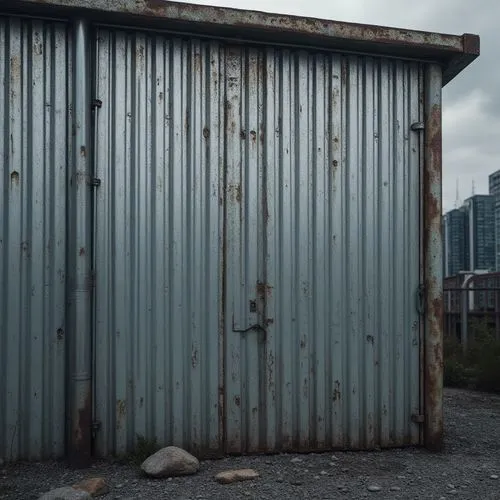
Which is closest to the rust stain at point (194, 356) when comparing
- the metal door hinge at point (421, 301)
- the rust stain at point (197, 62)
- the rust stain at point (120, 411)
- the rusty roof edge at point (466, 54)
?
the rust stain at point (120, 411)

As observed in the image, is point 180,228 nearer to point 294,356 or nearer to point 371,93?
point 294,356

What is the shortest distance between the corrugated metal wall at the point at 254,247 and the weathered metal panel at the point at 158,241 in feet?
0.04

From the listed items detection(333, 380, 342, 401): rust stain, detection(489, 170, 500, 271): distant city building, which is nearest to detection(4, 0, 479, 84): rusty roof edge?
detection(333, 380, 342, 401): rust stain

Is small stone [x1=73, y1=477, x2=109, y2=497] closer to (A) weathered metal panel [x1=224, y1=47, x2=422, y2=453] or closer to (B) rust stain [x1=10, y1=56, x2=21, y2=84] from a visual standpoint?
(A) weathered metal panel [x1=224, y1=47, x2=422, y2=453]

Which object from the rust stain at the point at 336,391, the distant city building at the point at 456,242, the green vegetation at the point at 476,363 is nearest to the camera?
the rust stain at the point at 336,391

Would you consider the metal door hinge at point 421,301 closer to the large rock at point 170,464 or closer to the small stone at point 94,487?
the large rock at point 170,464

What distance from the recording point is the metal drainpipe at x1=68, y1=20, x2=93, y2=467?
4207mm

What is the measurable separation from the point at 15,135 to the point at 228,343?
234cm

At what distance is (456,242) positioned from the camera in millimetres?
26922

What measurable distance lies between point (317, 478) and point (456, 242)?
81.2 feet

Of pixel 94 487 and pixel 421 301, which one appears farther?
pixel 421 301

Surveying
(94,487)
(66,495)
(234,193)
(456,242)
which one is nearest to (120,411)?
(94,487)

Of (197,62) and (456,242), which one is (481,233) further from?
(197,62)

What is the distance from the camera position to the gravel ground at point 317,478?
12.5 ft
